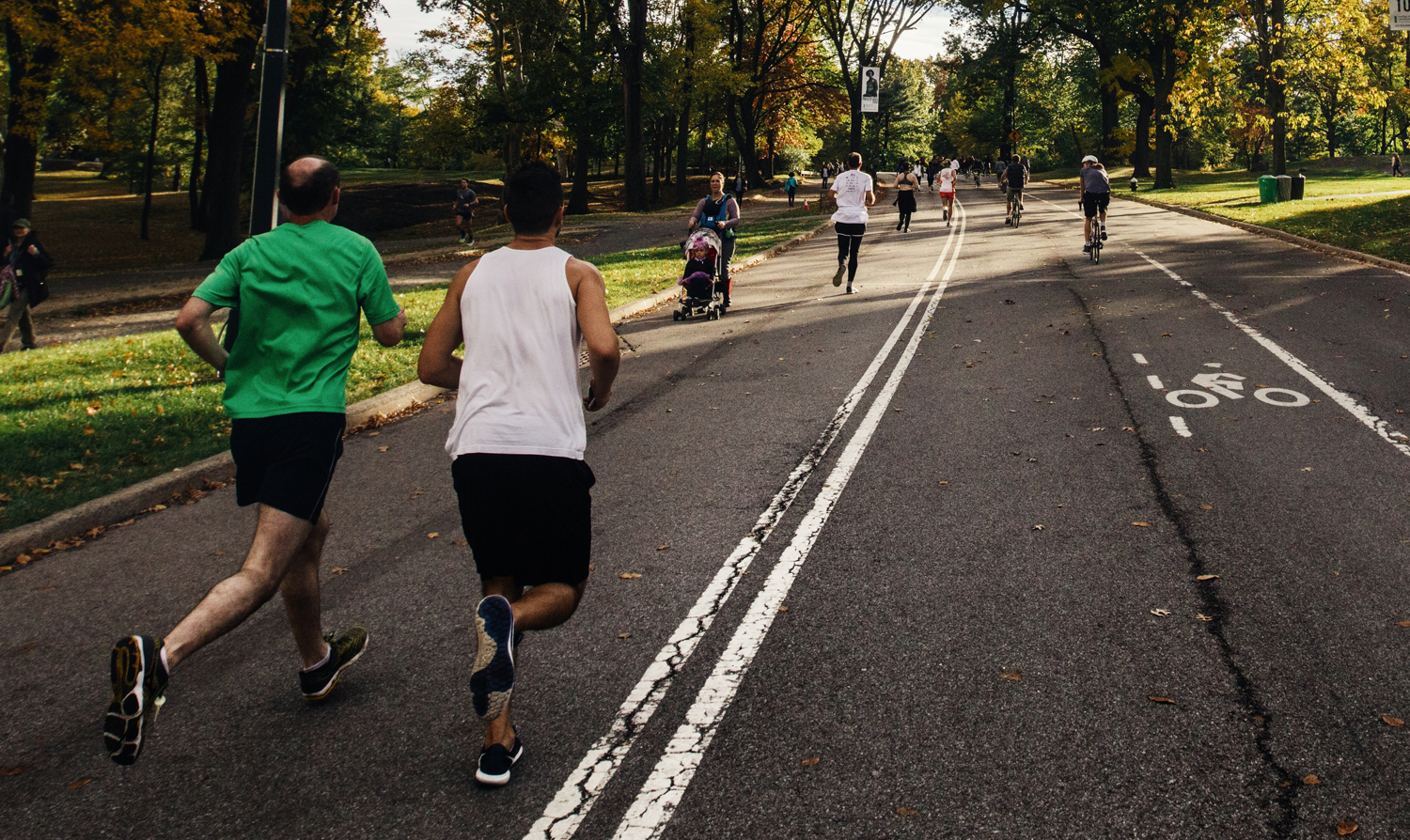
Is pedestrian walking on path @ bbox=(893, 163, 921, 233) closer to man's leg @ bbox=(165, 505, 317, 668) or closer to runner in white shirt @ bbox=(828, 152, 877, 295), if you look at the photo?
runner in white shirt @ bbox=(828, 152, 877, 295)

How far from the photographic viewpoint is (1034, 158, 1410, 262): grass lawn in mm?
20891

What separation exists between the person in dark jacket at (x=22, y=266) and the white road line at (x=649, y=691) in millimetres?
11002

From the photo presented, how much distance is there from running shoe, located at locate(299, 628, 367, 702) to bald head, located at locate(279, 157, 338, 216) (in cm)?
170

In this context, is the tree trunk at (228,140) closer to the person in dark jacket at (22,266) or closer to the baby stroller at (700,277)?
the person in dark jacket at (22,266)

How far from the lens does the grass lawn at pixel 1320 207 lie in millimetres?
20891

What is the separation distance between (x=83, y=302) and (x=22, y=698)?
1802cm

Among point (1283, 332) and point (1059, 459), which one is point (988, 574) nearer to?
point (1059, 459)

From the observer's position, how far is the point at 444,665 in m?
4.32

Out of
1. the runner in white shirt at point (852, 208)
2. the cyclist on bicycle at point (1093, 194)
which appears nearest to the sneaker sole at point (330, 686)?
the runner in white shirt at point (852, 208)

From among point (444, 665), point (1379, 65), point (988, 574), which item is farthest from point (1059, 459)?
point (1379, 65)

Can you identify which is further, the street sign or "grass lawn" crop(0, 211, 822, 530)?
the street sign

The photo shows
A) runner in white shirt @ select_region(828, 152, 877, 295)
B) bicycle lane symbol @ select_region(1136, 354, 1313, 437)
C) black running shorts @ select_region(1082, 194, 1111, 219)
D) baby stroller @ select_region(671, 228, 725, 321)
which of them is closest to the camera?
bicycle lane symbol @ select_region(1136, 354, 1313, 437)

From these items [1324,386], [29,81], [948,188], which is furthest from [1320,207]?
[29,81]

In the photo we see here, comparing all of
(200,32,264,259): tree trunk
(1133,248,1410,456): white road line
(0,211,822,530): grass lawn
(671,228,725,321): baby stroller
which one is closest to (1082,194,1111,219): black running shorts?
(1133,248,1410,456): white road line
